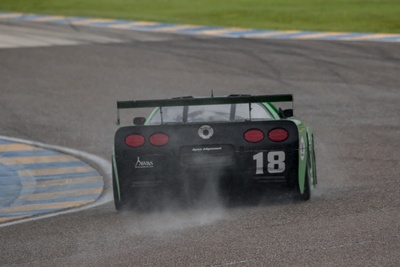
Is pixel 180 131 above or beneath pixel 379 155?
above

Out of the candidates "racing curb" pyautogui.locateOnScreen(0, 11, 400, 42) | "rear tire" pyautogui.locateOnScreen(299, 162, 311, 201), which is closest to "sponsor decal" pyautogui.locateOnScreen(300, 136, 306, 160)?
"rear tire" pyautogui.locateOnScreen(299, 162, 311, 201)

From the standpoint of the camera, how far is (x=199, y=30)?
29.3 metres

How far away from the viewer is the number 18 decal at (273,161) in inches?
412

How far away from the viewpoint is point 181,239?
358 inches

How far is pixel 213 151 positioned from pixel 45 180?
14.7ft

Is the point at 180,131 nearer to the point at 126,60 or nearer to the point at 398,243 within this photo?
the point at 398,243

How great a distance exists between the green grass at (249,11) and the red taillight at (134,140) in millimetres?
18340

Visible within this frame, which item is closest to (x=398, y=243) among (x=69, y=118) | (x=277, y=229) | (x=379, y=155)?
(x=277, y=229)

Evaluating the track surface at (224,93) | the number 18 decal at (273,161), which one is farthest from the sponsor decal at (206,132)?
the track surface at (224,93)

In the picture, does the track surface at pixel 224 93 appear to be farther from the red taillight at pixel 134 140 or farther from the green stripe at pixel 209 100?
the green stripe at pixel 209 100

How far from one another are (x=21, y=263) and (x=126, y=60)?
16.4 meters

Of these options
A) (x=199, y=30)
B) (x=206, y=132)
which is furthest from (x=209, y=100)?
(x=199, y=30)

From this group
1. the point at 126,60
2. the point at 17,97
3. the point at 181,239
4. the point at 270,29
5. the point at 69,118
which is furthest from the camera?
the point at 270,29

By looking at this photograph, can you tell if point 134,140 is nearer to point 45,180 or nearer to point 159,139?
point 159,139
